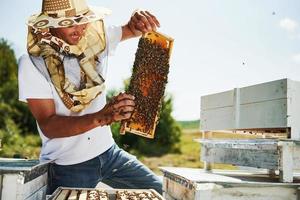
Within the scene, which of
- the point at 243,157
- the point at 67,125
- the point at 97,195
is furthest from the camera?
the point at 243,157

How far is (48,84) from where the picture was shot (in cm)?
364

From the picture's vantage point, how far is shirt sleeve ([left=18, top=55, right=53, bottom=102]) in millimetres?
3586

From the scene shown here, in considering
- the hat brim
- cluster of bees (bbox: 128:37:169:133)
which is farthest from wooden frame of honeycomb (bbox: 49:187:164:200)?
the hat brim

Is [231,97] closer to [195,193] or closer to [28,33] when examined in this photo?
[195,193]

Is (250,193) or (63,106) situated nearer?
(250,193)

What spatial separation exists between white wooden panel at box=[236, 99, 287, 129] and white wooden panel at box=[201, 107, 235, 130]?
202 millimetres

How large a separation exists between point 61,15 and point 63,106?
0.84 meters

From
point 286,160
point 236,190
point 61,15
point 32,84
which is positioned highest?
point 61,15

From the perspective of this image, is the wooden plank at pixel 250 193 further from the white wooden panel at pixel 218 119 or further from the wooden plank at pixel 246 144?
the white wooden panel at pixel 218 119

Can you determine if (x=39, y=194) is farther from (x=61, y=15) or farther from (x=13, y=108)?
(x=13, y=108)

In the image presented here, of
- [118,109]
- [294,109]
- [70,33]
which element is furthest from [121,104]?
[294,109]

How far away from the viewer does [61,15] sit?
363 centimetres

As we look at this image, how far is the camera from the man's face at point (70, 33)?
147 inches

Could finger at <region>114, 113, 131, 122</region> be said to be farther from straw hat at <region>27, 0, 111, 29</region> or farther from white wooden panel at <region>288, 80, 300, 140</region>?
white wooden panel at <region>288, 80, 300, 140</region>
